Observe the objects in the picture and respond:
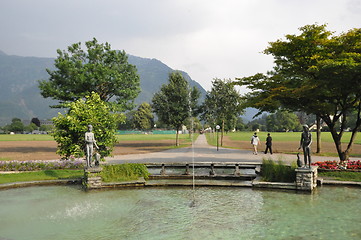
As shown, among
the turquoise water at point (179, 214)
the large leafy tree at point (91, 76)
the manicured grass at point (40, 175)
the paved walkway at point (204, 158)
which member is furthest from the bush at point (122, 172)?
the large leafy tree at point (91, 76)

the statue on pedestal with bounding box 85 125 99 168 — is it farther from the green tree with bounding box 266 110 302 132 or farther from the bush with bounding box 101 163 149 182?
the green tree with bounding box 266 110 302 132

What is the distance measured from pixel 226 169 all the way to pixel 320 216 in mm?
10862

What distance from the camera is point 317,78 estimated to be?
20.5 m

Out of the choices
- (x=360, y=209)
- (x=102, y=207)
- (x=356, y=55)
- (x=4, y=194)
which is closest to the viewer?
(x=360, y=209)

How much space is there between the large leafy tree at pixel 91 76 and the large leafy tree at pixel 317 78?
19558mm

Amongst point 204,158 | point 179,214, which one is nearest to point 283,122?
point 204,158

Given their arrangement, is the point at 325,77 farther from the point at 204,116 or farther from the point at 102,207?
the point at 204,116

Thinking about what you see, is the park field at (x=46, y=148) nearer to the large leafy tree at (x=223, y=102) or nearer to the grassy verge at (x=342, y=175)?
the large leafy tree at (x=223, y=102)

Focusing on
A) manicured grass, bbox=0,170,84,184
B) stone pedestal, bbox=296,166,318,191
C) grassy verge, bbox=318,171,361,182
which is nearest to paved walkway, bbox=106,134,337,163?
grassy verge, bbox=318,171,361,182

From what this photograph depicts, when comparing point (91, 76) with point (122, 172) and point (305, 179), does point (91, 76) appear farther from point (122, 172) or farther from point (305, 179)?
point (305, 179)

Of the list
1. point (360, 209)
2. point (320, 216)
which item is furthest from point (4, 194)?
point (360, 209)

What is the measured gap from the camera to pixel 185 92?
149 feet

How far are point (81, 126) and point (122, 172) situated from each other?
391 cm

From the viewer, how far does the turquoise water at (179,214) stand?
28.5 feet
